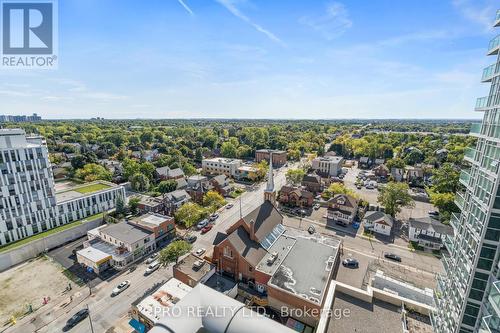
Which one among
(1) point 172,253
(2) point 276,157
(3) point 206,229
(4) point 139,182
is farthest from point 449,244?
(2) point 276,157

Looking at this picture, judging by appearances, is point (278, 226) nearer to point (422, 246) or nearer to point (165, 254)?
point (165, 254)

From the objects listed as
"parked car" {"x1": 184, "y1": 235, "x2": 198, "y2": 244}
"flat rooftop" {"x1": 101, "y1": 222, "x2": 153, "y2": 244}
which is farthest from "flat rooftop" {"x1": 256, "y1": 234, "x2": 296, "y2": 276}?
"flat rooftop" {"x1": 101, "y1": 222, "x2": 153, "y2": 244}

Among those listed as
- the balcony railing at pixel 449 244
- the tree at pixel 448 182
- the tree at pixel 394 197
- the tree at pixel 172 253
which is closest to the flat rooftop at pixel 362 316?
the balcony railing at pixel 449 244

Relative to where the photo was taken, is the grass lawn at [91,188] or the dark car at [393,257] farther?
the grass lawn at [91,188]

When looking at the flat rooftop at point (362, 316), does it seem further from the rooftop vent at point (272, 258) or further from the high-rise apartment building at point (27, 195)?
the high-rise apartment building at point (27, 195)

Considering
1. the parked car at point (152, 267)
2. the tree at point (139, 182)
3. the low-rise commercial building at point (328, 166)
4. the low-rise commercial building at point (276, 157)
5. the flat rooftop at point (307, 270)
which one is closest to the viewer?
the flat rooftop at point (307, 270)
